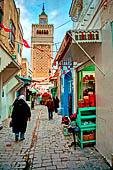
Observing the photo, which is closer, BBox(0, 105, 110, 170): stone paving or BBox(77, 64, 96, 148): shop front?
BBox(0, 105, 110, 170): stone paving

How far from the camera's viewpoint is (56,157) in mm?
3789

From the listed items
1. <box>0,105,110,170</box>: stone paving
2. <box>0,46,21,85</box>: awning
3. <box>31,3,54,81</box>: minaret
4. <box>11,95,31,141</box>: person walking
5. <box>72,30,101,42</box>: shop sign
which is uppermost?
<box>31,3,54,81</box>: minaret

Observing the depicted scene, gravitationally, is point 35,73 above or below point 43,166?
above

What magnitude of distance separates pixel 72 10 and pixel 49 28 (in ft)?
103

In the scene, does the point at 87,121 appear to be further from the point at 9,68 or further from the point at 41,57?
the point at 41,57

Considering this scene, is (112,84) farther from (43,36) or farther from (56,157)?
(43,36)

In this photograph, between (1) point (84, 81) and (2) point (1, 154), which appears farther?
(1) point (84, 81)

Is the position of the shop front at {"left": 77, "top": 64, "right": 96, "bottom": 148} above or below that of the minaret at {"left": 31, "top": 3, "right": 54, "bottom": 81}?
below

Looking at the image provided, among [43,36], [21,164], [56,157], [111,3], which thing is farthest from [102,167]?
[43,36]

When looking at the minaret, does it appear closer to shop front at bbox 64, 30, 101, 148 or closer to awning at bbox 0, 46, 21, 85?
awning at bbox 0, 46, 21, 85

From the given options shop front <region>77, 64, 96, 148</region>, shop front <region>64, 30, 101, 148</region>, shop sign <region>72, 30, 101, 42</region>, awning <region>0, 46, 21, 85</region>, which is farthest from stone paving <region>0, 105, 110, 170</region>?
awning <region>0, 46, 21, 85</region>

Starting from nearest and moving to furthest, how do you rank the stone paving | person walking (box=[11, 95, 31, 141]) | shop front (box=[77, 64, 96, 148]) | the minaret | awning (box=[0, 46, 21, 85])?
the stone paving, shop front (box=[77, 64, 96, 148]), person walking (box=[11, 95, 31, 141]), awning (box=[0, 46, 21, 85]), the minaret

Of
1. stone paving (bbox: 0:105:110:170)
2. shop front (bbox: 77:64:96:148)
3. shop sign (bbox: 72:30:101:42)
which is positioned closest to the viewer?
stone paving (bbox: 0:105:110:170)

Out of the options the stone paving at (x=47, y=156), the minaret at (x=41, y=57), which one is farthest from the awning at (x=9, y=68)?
the minaret at (x=41, y=57)
